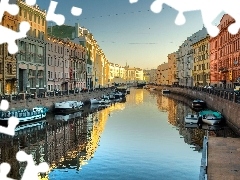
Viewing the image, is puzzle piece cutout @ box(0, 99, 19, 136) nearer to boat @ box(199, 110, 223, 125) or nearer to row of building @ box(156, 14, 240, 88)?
boat @ box(199, 110, 223, 125)

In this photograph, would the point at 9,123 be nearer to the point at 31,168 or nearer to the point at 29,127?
the point at 29,127

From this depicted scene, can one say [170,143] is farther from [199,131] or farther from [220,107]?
[220,107]

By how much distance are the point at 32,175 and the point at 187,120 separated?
1297 inches

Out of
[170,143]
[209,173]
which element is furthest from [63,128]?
[209,173]

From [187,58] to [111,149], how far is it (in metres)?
138

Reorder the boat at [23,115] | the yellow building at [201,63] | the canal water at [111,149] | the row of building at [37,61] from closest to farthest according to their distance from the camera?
the canal water at [111,149]
the boat at [23,115]
the row of building at [37,61]
the yellow building at [201,63]

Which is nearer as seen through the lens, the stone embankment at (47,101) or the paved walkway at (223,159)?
the paved walkway at (223,159)

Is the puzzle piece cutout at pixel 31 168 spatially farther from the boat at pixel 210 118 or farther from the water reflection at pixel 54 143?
the boat at pixel 210 118

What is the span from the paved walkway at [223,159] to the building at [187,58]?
410 feet

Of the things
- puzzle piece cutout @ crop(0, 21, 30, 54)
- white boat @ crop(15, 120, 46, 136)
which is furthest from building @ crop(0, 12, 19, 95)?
white boat @ crop(15, 120, 46, 136)

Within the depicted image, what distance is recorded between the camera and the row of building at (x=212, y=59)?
93.8 m

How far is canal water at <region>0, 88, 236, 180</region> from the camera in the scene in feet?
89.0

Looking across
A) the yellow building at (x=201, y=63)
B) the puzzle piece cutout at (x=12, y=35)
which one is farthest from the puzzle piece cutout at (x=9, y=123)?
the yellow building at (x=201, y=63)

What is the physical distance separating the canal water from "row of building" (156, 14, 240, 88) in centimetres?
4577
